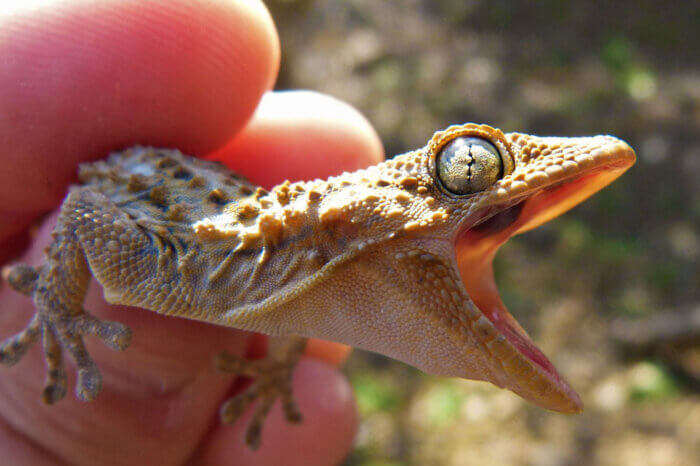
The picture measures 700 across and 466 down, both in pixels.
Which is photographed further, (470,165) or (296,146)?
(296,146)

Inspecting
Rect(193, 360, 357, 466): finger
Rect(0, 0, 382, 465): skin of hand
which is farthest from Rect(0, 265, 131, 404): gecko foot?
Rect(193, 360, 357, 466): finger

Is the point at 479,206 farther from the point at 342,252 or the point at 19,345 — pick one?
the point at 19,345

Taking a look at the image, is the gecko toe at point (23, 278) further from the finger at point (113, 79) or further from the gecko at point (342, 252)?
the finger at point (113, 79)

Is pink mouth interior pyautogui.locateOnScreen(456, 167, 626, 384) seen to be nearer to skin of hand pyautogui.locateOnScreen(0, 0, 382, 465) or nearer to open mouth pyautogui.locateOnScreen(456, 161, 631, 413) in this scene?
open mouth pyautogui.locateOnScreen(456, 161, 631, 413)

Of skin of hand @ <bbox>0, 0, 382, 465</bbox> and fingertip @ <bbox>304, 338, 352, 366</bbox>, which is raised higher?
skin of hand @ <bbox>0, 0, 382, 465</bbox>

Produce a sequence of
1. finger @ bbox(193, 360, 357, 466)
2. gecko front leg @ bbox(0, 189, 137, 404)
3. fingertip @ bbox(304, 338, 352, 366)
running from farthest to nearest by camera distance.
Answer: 1. fingertip @ bbox(304, 338, 352, 366)
2. finger @ bbox(193, 360, 357, 466)
3. gecko front leg @ bbox(0, 189, 137, 404)

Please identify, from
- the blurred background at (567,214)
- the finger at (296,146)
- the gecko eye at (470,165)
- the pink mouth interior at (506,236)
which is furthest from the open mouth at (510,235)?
the blurred background at (567,214)

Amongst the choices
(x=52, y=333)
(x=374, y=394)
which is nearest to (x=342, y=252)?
(x=52, y=333)
